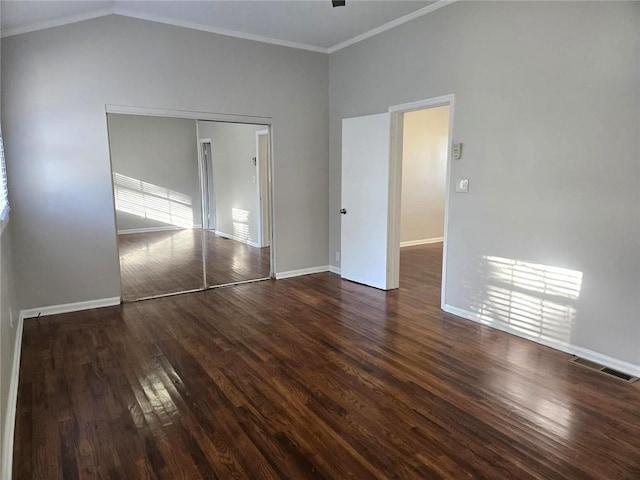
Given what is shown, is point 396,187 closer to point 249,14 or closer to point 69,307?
point 249,14

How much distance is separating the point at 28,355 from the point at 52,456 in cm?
148

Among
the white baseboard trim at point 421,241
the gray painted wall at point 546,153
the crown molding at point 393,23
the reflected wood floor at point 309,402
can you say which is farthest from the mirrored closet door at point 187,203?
the white baseboard trim at point 421,241

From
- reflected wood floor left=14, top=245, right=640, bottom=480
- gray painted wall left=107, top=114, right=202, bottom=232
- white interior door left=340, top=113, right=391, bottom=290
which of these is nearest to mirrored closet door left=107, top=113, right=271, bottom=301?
gray painted wall left=107, top=114, right=202, bottom=232

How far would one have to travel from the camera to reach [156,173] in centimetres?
554

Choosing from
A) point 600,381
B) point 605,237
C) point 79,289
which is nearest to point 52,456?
point 79,289

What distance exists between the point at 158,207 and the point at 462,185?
3.88 meters

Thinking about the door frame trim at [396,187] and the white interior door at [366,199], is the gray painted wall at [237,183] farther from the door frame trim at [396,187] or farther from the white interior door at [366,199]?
the door frame trim at [396,187]

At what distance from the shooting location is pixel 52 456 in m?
2.07

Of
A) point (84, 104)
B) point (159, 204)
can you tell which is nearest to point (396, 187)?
point (159, 204)

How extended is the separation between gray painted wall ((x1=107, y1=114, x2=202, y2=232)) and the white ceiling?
106 centimetres

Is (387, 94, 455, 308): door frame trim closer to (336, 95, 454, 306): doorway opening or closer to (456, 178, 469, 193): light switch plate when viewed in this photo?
(336, 95, 454, 306): doorway opening

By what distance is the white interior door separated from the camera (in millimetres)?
4828

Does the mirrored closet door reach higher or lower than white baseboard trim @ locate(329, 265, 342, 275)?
higher

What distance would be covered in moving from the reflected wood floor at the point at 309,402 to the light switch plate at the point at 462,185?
1256mm
